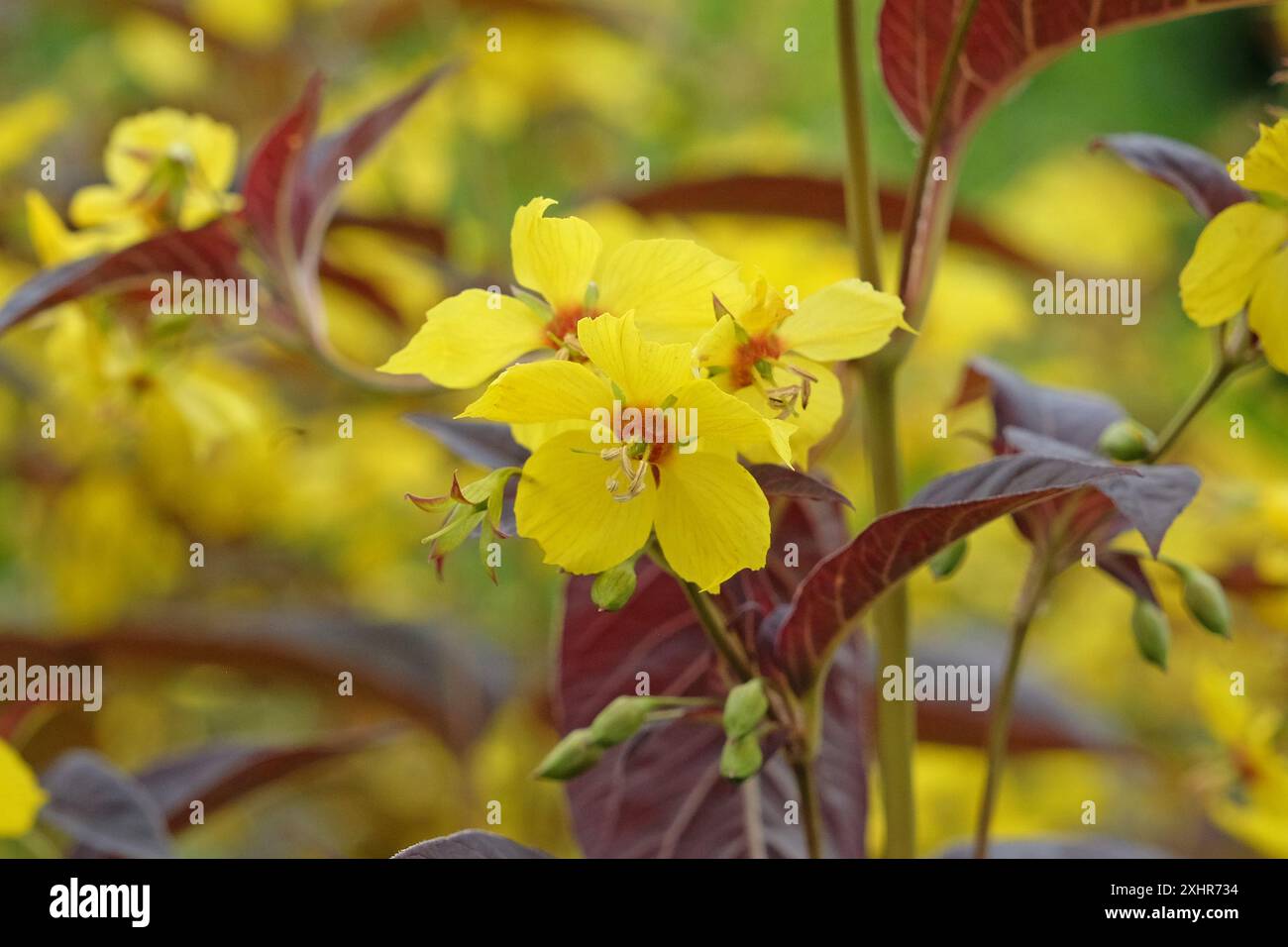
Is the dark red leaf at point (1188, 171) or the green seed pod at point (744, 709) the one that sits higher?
the dark red leaf at point (1188, 171)

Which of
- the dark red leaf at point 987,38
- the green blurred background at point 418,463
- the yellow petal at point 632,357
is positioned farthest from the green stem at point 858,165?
the green blurred background at point 418,463

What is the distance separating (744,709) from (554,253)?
0.51ft

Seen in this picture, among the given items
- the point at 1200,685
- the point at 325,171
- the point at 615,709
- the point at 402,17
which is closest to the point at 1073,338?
the point at 402,17

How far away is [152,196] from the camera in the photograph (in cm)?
58

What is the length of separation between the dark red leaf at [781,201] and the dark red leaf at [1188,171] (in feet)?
0.85

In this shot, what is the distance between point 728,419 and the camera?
0.35 metres

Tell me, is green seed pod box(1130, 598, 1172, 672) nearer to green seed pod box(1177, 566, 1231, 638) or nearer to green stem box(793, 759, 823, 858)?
green seed pod box(1177, 566, 1231, 638)

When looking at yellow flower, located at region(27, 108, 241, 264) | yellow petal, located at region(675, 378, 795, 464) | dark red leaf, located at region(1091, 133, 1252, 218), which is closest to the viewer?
yellow petal, located at region(675, 378, 795, 464)

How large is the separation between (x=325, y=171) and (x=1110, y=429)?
14.9 inches

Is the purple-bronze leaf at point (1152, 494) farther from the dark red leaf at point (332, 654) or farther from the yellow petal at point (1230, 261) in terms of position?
the dark red leaf at point (332, 654)

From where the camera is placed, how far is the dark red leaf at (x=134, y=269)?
0.51 meters

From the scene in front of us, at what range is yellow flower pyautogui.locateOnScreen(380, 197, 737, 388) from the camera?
1.30 feet

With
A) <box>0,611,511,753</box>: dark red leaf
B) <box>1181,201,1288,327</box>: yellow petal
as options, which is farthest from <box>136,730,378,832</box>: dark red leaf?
<box>1181,201,1288,327</box>: yellow petal

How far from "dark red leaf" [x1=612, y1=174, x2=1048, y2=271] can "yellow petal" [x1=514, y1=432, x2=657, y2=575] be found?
388 mm
